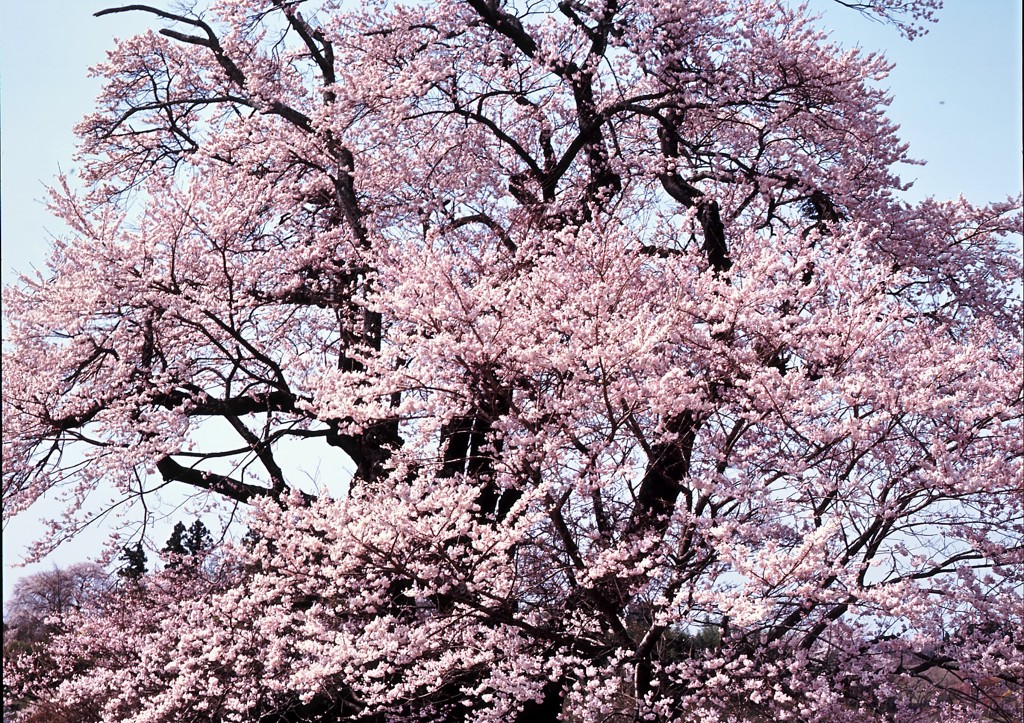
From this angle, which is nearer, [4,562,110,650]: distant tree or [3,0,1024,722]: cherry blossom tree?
[3,0,1024,722]: cherry blossom tree

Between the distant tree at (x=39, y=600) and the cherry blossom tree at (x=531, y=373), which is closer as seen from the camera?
the cherry blossom tree at (x=531, y=373)

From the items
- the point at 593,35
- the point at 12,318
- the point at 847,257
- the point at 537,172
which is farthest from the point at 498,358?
the point at 12,318

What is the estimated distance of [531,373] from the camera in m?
5.95

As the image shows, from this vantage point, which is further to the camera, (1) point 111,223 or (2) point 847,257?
(1) point 111,223

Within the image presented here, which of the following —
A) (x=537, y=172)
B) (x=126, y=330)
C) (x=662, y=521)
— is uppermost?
(x=537, y=172)

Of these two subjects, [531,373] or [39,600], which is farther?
[39,600]

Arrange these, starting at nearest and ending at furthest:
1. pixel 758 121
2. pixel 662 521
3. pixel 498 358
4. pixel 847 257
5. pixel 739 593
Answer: pixel 739 593 → pixel 498 358 → pixel 847 257 → pixel 662 521 → pixel 758 121

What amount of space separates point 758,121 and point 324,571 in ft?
18.8

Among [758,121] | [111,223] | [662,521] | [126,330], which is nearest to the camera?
[662,521]

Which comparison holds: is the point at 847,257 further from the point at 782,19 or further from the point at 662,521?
the point at 782,19

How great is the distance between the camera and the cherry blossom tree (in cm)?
564

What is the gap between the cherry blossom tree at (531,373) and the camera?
Result: 5645 millimetres

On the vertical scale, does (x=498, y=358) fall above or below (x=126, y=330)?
below

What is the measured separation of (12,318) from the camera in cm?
964
